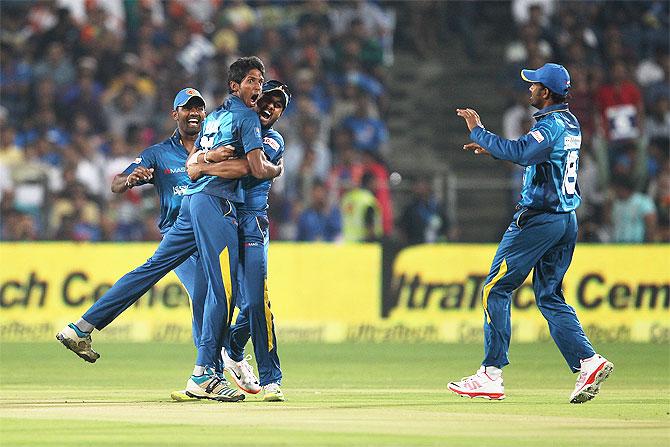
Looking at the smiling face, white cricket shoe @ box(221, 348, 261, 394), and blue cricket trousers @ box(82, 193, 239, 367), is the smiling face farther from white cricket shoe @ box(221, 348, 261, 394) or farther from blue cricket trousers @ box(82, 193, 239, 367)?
white cricket shoe @ box(221, 348, 261, 394)

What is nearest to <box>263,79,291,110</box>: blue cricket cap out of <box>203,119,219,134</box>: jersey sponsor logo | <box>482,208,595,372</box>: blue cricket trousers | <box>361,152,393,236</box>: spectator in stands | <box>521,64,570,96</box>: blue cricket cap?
<box>203,119,219,134</box>: jersey sponsor logo

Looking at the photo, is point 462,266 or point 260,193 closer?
point 260,193

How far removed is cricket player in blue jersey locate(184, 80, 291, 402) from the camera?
991 centimetres

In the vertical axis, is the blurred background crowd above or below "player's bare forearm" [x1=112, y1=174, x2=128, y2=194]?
above

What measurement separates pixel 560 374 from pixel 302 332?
5.07 metres

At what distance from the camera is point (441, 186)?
1941cm

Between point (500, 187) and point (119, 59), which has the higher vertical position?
point (119, 59)

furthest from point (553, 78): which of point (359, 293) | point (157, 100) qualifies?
point (157, 100)

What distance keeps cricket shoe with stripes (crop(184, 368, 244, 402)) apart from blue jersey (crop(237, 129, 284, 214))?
3.74 ft

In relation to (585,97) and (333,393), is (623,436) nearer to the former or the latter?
(333,393)

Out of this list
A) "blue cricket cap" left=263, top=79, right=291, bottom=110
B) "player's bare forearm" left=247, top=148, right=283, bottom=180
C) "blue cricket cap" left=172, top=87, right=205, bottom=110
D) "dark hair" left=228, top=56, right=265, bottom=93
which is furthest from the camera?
"blue cricket cap" left=172, top=87, right=205, bottom=110

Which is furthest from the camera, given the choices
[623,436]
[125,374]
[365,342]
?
[365,342]

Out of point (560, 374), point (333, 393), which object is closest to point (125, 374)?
point (333, 393)

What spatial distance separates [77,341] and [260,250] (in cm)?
138
